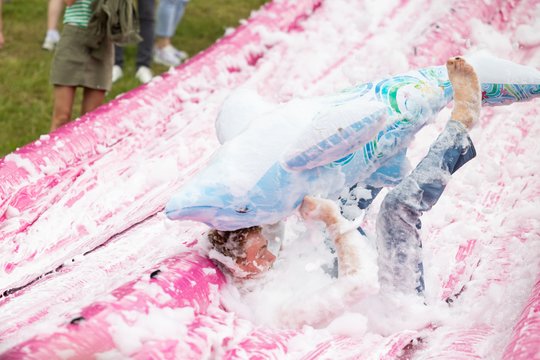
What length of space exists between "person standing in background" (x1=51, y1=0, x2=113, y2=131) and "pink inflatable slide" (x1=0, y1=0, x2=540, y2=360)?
30cm

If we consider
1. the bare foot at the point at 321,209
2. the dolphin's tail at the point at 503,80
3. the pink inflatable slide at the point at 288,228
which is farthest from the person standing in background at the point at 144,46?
the bare foot at the point at 321,209

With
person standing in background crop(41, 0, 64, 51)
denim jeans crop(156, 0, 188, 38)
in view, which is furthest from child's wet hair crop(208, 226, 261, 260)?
denim jeans crop(156, 0, 188, 38)

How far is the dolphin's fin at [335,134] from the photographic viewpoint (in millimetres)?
1343

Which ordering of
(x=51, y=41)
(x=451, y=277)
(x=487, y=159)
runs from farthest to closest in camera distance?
(x=51, y=41) < (x=487, y=159) < (x=451, y=277)

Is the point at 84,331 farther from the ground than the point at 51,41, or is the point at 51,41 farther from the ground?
the point at 84,331

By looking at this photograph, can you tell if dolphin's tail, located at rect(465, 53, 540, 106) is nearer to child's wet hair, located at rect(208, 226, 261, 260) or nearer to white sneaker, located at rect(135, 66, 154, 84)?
child's wet hair, located at rect(208, 226, 261, 260)

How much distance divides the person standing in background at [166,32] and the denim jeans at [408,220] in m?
2.80

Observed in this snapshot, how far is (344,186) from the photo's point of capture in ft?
5.01

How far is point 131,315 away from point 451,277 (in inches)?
31.8

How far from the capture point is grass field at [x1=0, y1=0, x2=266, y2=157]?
3.21 metres

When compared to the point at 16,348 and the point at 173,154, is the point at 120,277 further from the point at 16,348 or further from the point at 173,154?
the point at 173,154

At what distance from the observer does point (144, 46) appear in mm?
3818

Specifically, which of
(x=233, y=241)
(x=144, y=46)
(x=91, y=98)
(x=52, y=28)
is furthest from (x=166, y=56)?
(x=233, y=241)

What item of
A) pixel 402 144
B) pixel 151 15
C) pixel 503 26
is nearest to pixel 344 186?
pixel 402 144
